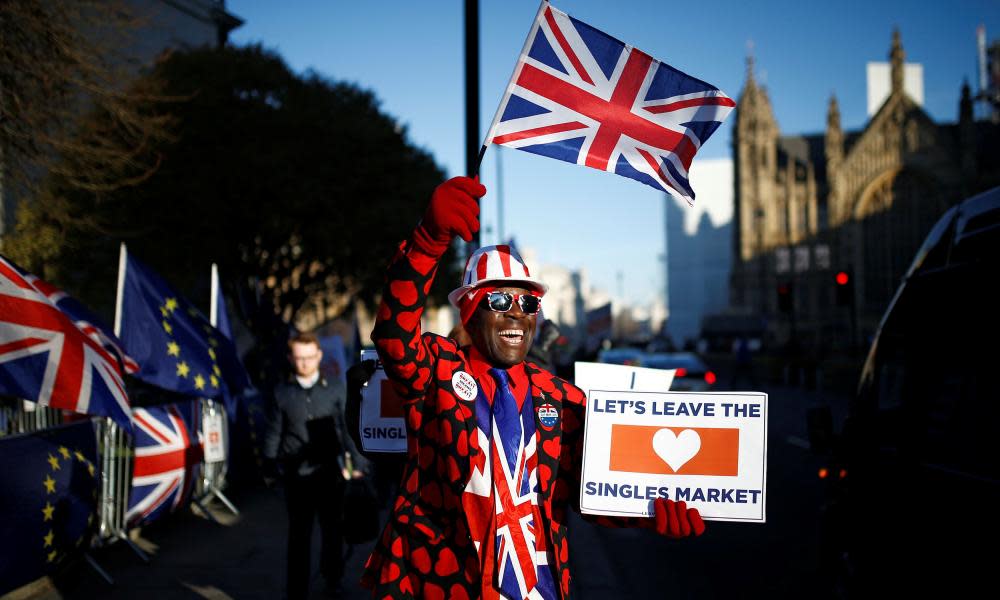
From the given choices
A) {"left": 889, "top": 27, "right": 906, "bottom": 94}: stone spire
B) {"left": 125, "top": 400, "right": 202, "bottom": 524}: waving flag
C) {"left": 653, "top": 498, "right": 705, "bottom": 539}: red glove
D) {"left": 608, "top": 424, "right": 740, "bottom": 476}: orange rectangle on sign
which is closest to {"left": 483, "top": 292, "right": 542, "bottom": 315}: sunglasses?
{"left": 608, "top": 424, "right": 740, "bottom": 476}: orange rectangle on sign

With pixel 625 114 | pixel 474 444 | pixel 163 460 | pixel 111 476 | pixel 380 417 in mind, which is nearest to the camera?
pixel 474 444

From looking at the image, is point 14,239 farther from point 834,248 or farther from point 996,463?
point 834,248

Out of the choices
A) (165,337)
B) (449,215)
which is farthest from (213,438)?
(449,215)

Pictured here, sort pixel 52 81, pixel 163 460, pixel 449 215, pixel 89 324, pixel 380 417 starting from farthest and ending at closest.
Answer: pixel 52 81 < pixel 163 460 < pixel 89 324 < pixel 380 417 < pixel 449 215

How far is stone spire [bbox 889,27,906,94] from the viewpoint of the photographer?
257 ft

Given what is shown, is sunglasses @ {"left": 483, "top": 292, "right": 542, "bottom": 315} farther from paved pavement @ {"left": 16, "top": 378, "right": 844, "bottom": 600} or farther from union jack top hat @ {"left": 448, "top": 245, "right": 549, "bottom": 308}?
paved pavement @ {"left": 16, "top": 378, "right": 844, "bottom": 600}

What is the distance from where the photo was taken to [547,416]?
3188 mm

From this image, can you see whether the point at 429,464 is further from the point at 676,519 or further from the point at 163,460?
the point at 163,460

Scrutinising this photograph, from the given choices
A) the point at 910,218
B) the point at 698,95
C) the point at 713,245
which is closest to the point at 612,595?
the point at 698,95

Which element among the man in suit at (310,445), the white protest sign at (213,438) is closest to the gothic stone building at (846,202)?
the white protest sign at (213,438)

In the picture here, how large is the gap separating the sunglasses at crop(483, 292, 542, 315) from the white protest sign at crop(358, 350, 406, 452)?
1.15 m

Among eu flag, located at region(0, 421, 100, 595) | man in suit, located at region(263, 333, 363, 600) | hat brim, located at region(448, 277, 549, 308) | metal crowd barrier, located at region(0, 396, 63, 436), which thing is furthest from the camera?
metal crowd barrier, located at region(0, 396, 63, 436)

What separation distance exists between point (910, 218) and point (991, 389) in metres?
79.6

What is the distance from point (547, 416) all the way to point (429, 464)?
0.44 m
